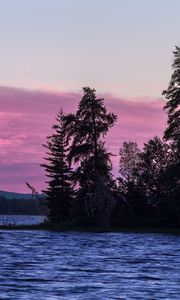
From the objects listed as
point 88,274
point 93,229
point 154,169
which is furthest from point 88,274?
point 154,169

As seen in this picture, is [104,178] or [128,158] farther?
[128,158]

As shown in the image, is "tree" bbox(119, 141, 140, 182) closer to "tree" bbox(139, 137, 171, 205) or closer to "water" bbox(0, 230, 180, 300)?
"tree" bbox(139, 137, 171, 205)

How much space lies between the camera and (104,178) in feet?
252

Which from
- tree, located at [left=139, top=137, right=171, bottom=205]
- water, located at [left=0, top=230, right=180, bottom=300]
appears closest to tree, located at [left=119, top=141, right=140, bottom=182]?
tree, located at [left=139, top=137, right=171, bottom=205]

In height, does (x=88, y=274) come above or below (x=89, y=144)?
below

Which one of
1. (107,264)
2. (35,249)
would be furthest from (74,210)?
(107,264)

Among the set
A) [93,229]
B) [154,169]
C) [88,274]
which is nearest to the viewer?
[88,274]

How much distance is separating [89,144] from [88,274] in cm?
5599

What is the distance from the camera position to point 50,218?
272ft

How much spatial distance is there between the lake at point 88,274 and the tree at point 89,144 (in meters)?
38.1

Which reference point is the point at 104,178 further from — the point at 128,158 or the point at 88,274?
the point at 88,274

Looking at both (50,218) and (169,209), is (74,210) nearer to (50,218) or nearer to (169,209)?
(50,218)

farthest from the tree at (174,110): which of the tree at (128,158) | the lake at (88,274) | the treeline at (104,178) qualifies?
the lake at (88,274)

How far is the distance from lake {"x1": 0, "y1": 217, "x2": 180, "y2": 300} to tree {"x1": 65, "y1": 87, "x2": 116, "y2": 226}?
3813 centimetres
